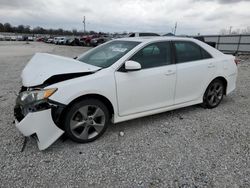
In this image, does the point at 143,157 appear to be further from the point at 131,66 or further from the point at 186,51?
the point at 186,51

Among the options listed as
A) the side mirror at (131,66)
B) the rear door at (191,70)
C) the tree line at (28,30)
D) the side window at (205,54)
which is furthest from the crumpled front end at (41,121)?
the tree line at (28,30)

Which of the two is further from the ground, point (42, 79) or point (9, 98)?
point (42, 79)

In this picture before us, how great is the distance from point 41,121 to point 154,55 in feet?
6.85

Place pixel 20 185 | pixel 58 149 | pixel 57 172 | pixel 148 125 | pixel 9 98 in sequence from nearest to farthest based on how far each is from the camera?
pixel 20 185, pixel 57 172, pixel 58 149, pixel 148 125, pixel 9 98

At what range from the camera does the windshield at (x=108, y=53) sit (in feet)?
11.0

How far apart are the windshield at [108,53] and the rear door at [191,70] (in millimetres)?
930

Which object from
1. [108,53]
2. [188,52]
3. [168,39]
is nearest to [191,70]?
[188,52]

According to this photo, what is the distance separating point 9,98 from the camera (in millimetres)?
4961

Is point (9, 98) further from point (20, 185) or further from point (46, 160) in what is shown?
point (20, 185)

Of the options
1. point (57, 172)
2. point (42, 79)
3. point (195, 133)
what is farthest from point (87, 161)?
point (195, 133)

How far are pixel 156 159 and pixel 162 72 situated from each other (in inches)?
57.8

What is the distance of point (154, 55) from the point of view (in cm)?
360

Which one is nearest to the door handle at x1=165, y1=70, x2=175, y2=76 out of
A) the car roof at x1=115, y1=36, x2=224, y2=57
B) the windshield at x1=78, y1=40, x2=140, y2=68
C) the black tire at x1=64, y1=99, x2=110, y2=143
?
the car roof at x1=115, y1=36, x2=224, y2=57

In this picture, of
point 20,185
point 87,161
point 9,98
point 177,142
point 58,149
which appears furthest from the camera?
point 9,98
